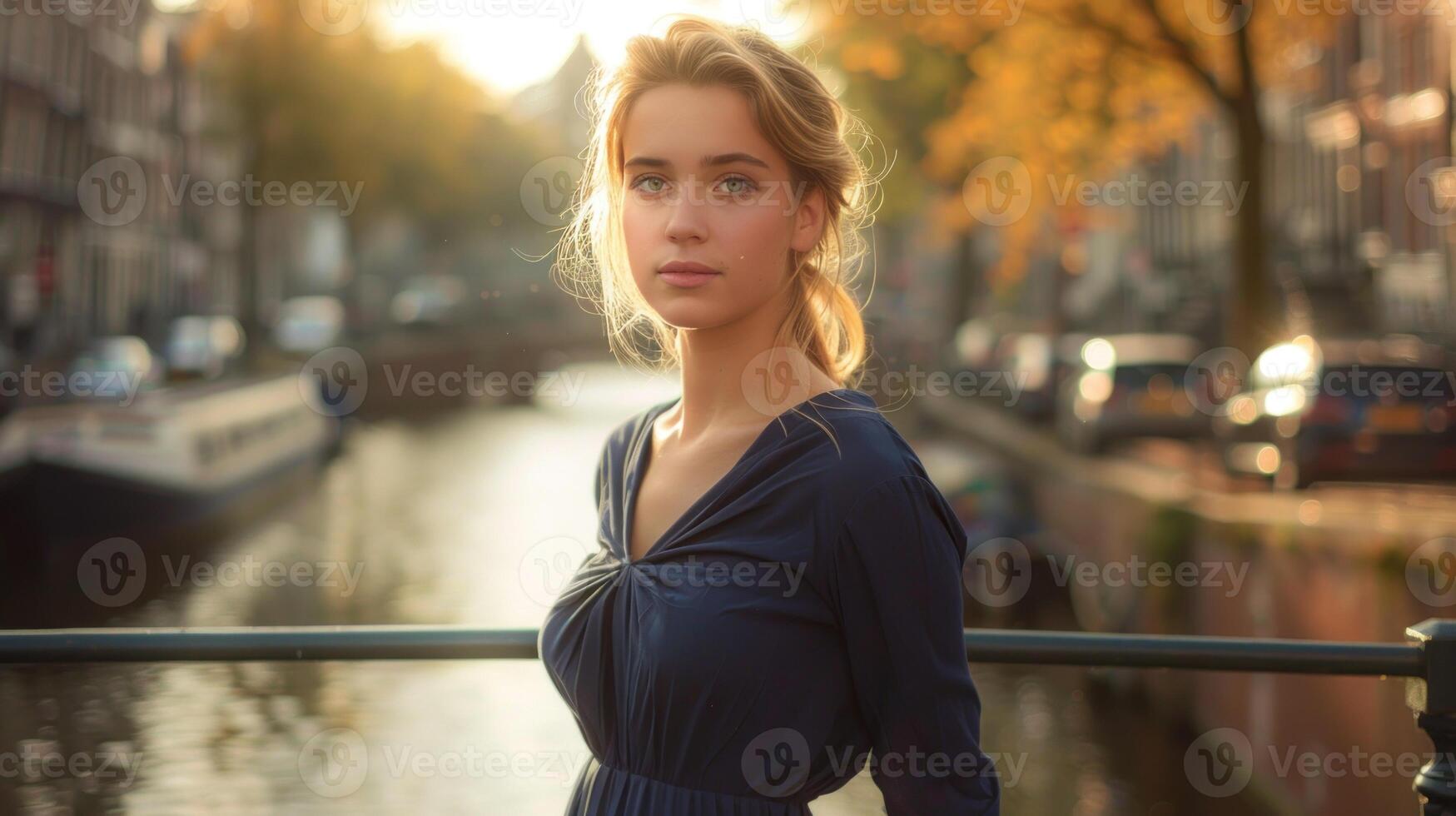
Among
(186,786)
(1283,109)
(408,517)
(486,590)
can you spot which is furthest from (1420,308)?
(186,786)

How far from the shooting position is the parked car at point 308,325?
40.8 metres

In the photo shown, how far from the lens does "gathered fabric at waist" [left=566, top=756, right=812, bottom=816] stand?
1.86 m

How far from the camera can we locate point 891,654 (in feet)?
5.83

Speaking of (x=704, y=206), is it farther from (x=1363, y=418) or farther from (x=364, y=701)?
(x=1363, y=418)

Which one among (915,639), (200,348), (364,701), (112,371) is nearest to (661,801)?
(915,639)

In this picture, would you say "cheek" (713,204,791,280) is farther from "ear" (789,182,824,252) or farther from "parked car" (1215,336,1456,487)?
"parked car" (1215,336,1456,487)

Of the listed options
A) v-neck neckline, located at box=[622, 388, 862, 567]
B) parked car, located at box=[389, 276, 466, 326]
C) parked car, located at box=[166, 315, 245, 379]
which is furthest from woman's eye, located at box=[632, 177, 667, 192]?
parked car, located at box=[389, 276, 466, 326]

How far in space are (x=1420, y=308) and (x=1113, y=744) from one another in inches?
852

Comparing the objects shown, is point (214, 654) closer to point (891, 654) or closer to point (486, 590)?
point (891, 654)

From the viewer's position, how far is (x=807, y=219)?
2.00 meters

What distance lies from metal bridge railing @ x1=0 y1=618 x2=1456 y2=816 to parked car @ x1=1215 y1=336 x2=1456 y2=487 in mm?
12512

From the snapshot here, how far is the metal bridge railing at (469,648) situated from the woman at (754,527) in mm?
344

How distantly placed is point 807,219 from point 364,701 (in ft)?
20.9

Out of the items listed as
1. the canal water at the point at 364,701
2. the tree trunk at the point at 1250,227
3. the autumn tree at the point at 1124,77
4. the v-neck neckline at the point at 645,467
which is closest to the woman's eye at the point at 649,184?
the v-neck neckline at the point at 645,467
